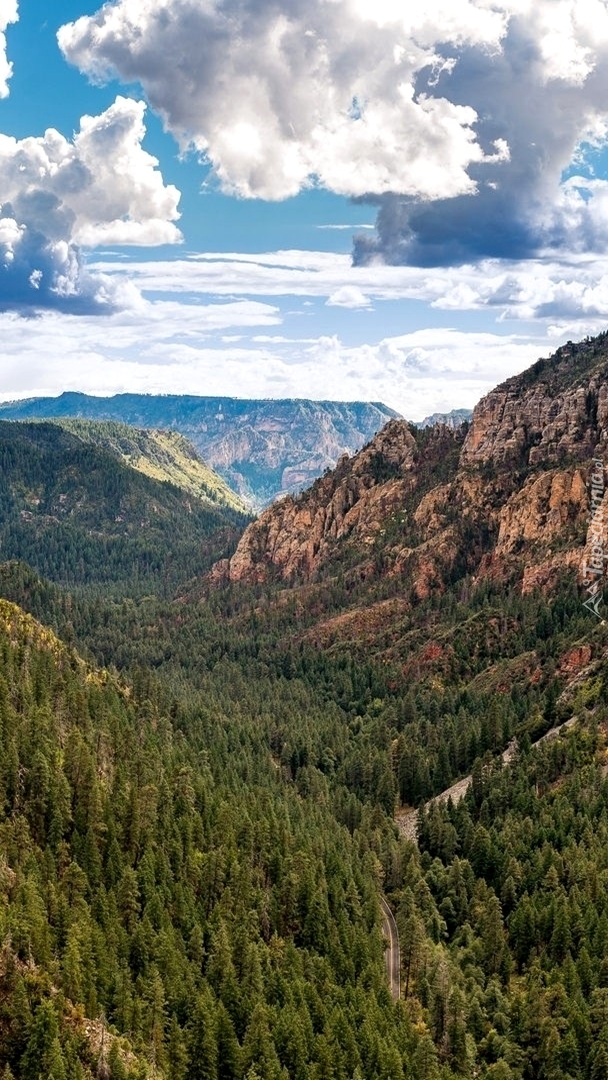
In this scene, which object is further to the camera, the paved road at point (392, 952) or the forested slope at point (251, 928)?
the paved road at point (392, 952)

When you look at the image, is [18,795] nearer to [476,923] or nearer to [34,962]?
[34,962]

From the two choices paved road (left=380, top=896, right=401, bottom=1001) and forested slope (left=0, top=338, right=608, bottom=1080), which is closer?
forested slope (left=0, top=338, right=608, bottom=1080)

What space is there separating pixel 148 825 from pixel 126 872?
17.1m

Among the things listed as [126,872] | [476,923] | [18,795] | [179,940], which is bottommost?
Result: [476,923]

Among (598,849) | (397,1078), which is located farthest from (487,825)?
(397,1078)

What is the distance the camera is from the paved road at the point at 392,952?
Answer: 479ft

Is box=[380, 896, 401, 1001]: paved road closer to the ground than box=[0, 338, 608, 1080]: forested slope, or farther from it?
closer to the ground

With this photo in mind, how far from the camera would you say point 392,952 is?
15650cm

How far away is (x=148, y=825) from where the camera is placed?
147 meters

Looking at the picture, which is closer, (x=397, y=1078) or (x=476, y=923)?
(x=397, y=1078)

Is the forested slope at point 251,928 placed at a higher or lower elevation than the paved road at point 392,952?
higher

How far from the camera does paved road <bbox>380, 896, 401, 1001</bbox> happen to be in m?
146

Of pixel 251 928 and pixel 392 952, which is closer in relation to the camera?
pixel 251 928

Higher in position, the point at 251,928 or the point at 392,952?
the point at 251,928
